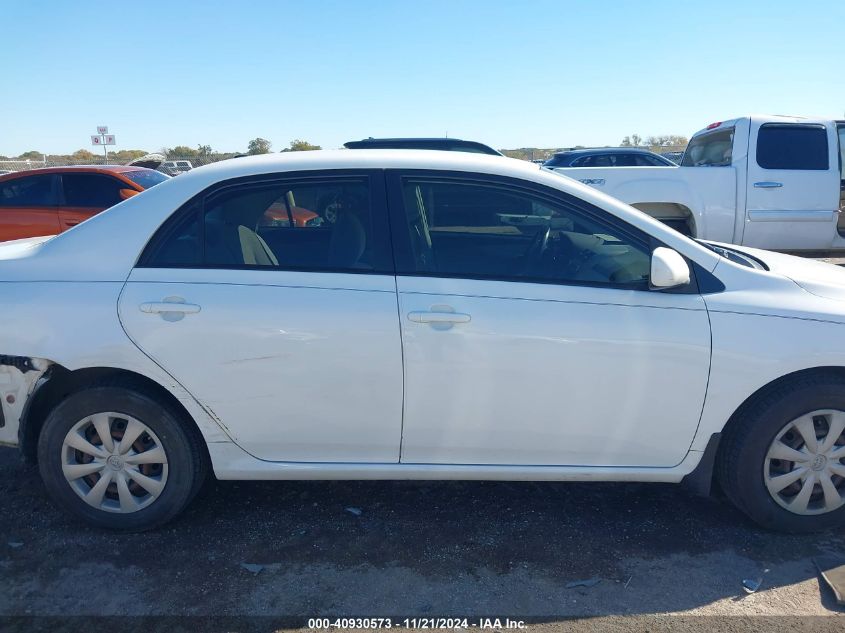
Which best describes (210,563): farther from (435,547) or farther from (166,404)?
(435,547)

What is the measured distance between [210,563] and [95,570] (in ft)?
1.64

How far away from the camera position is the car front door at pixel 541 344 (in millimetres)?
2898

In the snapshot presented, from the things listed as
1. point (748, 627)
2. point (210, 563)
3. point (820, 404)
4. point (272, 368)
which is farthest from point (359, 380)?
point (820, 404)

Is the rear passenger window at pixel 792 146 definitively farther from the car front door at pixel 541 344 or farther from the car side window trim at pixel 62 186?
the car side window trim at pixel 62 186

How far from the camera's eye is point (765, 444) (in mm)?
3000

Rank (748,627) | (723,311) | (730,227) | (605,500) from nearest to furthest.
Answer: (748,627) < (723,311) < (605,500) < (730,227)

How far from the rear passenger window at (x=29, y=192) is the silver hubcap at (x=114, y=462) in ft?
21.2

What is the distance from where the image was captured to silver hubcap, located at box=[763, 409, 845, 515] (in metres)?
3.02

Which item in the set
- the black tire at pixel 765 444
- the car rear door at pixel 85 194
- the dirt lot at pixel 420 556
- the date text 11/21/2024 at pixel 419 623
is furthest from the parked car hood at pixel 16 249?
the car rear door at pixel 85 194

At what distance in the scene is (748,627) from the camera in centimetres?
258

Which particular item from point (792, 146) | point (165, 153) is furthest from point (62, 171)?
point (165, 153)

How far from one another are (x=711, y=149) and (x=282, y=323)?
723 cm

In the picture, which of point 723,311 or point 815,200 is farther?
point 815,200

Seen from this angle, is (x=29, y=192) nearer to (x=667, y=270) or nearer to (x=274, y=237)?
(x=274, y=237)
